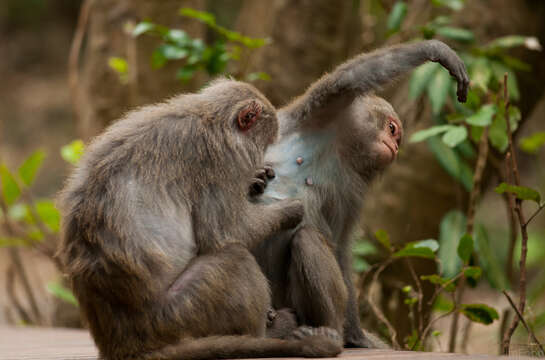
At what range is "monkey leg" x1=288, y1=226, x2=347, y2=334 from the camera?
4.52 metres

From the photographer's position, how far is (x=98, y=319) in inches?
153

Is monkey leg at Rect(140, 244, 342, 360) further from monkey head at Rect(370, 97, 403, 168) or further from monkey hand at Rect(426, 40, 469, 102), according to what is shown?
monkey hand at Rect(426, 40, 469, 102)

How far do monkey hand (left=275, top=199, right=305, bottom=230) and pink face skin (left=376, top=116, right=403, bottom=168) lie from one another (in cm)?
80

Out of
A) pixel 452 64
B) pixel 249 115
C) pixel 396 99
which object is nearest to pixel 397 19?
pixel 396 99

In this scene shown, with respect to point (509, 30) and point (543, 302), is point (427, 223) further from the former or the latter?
point (543, 302)

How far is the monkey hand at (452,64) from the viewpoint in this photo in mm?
4703

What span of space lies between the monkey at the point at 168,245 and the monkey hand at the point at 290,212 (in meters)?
0.25

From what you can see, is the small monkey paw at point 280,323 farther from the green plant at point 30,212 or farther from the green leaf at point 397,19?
the green plant at point 30,212

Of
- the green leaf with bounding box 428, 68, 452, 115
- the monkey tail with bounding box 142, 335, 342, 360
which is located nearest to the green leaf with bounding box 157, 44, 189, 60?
the green leaf with bounding box 428, 68, 452, 115

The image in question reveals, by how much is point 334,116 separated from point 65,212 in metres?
2.16

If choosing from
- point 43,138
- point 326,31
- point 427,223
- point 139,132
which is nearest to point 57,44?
point 43,138

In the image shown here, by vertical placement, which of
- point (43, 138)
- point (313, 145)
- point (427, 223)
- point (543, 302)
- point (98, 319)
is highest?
point (313, 145)

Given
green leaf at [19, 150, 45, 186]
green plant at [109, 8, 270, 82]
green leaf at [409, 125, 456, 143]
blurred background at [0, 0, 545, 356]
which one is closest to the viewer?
green leaf at [409, 125, 456, 143]

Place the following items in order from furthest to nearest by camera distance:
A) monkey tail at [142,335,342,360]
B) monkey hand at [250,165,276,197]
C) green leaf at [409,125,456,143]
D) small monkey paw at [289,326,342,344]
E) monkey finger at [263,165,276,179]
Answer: green leaf at [409,125,456,143], monkey finger at [263,165,276,179], monkey hand at [250,165,276,197], small monkey paw at [289,326,342,344], monkey tail at [142,335,342,360]
